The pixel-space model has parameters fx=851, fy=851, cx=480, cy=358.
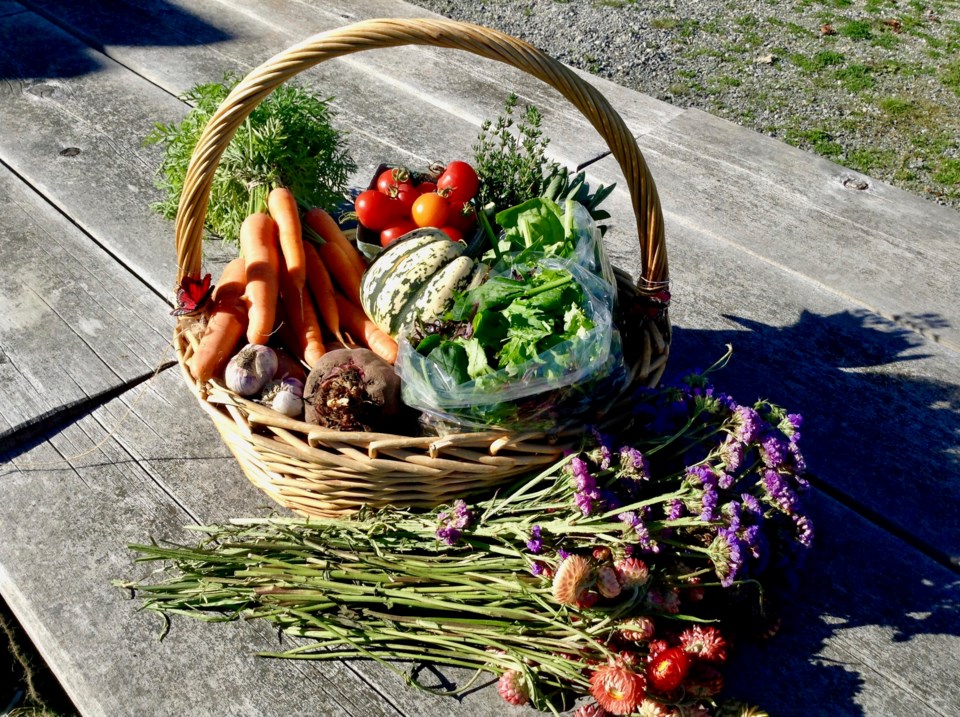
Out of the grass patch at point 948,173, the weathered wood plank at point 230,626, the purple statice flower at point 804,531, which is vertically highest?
the grass patch at point 948,173

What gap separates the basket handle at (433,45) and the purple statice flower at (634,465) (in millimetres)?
407

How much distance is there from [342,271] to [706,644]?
4.15ft

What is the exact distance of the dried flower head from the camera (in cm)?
138

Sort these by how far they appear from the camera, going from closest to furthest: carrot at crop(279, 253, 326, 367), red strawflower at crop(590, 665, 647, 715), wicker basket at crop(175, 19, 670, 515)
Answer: red strawflower at crop(590, 665, 647, 715) → wicker basket at crop(175, 19, 670, 515) → carrot at crop(279, 253, 326, 367)

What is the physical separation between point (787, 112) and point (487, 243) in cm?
300

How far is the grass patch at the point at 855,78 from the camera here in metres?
4.64

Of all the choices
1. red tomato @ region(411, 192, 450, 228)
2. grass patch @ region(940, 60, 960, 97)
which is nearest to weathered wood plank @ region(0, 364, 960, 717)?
red tomato @ region(411, 192, 450, 228)

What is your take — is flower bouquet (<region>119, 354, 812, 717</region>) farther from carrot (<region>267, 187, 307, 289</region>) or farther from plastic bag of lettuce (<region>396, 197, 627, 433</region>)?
carrot (<region>267, 187, 307, 289</region>)

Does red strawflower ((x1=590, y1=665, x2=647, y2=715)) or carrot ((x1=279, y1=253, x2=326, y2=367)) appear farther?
carrot ((x1=279, y1=253, x2=326, y2=367))

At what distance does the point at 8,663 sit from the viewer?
7.43 ft

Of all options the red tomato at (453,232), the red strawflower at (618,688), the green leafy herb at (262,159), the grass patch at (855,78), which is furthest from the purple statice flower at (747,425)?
the grass patch at (855,78)

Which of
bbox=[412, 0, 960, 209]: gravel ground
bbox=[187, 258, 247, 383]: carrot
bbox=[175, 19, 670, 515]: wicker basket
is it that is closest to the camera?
bbox=[175, 19, 670, 515]: wicker basket

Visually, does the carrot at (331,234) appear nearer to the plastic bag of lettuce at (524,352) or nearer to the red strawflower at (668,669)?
the plastic bag of lettuce at (524,352)

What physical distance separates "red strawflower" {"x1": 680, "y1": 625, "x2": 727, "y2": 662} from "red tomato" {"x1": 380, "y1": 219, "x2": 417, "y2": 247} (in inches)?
46.3
